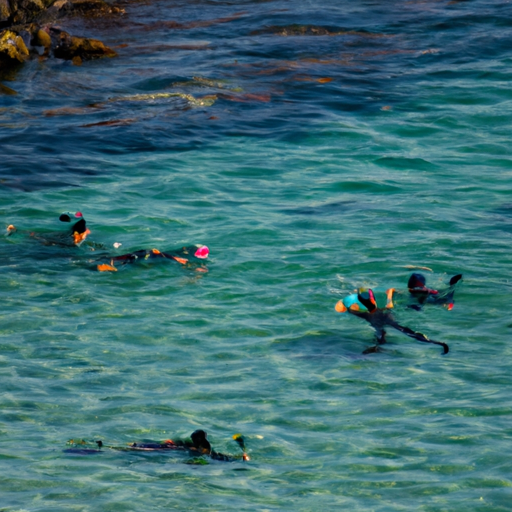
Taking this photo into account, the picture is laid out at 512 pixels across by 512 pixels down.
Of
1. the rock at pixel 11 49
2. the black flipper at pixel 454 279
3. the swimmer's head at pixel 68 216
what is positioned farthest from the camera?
the rock at pixel 11 49

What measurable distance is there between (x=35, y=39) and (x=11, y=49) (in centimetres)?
135

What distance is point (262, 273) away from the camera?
995 centimetres

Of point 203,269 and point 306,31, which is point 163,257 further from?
point 306,31

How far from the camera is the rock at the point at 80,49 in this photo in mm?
19891

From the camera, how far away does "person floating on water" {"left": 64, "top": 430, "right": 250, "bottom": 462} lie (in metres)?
5.95

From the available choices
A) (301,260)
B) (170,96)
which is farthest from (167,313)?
(170,96)

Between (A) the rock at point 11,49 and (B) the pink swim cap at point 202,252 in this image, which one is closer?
(B) the pink swim cap at point 202,252

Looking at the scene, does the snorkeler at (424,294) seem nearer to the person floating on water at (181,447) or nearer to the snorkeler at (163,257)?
the snorkeler at (163,257)

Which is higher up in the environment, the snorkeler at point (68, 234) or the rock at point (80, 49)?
the rock at point (80, 49)

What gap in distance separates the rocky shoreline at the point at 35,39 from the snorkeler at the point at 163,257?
1062cm

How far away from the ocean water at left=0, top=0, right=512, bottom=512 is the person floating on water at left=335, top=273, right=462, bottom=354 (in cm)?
14

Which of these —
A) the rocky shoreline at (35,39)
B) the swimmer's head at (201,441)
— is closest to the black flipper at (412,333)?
the swimmer's head at (201,441)

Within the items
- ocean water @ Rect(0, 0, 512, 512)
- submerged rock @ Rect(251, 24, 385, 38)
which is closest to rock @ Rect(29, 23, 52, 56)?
ocean water @ Rect(0, 0, 512, 512)

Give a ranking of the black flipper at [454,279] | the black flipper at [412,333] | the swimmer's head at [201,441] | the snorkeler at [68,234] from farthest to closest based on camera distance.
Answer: the snorkeler at [68,234] < the black flipper at [454,279] < the black flipper at [412,333] < the swimmer's head at [201,441]
